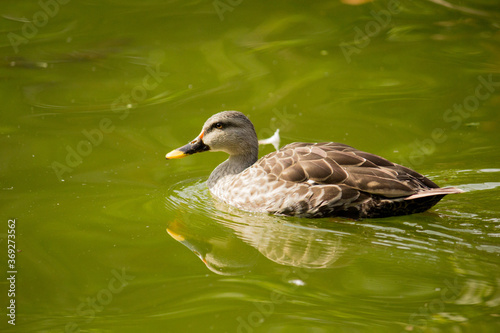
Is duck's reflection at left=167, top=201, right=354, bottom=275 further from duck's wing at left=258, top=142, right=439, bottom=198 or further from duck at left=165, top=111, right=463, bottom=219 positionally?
duck's wing at left=258, top=142, right=439, bottom=198

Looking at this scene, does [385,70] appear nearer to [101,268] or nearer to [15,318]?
[101,268]

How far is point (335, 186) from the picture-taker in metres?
6.83

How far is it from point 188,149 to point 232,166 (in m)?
0.57

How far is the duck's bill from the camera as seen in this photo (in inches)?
318

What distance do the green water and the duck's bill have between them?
0.40 meters

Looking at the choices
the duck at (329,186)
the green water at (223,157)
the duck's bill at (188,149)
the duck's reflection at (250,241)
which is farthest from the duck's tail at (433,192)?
the duck's bill at (188,149)

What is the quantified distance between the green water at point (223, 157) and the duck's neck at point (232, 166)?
24cm

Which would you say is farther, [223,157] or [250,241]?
[223,157]

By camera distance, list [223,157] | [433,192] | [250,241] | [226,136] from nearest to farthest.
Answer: [433,192] < [250,241] < [226,136] < [223,157]

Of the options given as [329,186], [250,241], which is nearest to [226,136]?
[329,186]

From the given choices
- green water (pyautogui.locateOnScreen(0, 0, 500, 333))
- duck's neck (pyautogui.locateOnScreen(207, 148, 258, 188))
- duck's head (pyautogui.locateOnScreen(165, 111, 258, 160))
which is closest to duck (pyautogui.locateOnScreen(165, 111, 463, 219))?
green water (pyautogui.locateOnScreen(0, 0, 500, 333))

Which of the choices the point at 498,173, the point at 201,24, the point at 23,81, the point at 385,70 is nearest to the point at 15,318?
the point at 498,173

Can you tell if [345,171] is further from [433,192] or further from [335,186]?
[433,192]

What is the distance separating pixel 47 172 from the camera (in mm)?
8398
